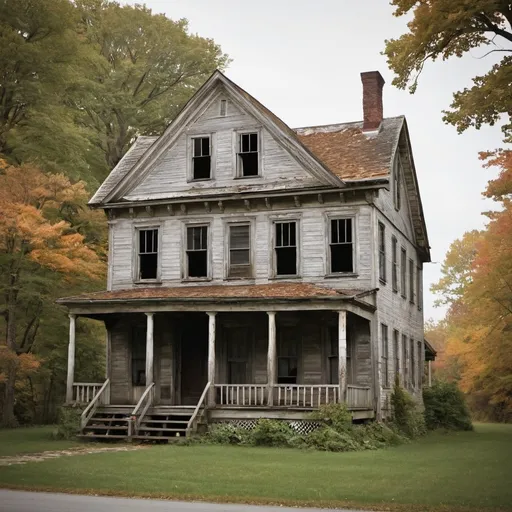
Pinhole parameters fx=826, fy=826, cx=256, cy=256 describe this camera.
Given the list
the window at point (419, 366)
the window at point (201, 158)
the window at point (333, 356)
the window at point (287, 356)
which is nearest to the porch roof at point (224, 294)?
the window at point (333, 356)

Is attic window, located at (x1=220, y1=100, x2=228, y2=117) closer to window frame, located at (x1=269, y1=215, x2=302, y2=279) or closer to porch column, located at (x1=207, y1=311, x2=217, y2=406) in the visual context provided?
window frame, located at (x1=269, y1=215, x2=302, y2=279)

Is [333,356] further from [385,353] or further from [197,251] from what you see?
[197,251]

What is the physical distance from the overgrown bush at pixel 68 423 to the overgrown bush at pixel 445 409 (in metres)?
16.6

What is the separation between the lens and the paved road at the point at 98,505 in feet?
38.8

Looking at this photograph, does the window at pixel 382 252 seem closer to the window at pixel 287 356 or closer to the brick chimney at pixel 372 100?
the window at pixel 287 356

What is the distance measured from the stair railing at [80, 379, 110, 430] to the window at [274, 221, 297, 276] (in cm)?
697

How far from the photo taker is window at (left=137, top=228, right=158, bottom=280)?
2992 cm

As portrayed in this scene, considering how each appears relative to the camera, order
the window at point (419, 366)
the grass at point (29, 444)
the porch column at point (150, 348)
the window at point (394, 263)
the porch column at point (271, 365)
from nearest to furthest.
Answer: the grass at point (29, 444) → the porch column at point (271, 365) → the porch column at point (150, 348) → the window at point (394, 263) → the window at point (419, 366)

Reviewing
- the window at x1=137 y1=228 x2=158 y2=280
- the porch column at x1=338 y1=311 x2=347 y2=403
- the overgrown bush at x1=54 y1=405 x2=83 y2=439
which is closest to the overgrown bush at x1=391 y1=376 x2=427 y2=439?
the porch column at x1=338 y1=311 x2=347 y2=403

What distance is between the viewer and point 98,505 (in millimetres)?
12234

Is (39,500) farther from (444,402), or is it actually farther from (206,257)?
(444,402)

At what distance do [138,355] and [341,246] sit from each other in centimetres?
817

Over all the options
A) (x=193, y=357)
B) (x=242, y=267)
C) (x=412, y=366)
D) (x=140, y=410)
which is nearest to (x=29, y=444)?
(x=140, y=410)

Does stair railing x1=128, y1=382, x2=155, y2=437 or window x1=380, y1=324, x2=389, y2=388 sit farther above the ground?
window x1=380, y1=324, x2=389, y2=388
